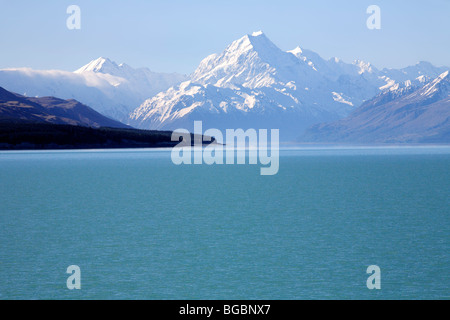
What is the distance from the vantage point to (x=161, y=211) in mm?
66500

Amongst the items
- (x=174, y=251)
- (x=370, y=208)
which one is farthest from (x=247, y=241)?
(x=370, y=208)

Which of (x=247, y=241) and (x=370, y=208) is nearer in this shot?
(x=247, y=241)

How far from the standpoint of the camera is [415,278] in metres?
35.4

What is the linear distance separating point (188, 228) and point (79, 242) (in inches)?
410
